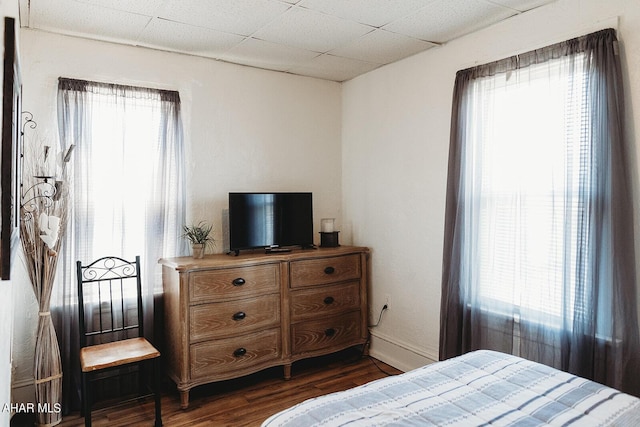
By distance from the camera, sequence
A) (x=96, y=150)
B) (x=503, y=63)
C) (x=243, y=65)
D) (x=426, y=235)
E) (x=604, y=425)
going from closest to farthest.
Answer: (x=604, y=425) → (x=503, y=63) → (x=96, y=150) → (x=426, y=235) → (x=243, y=65)

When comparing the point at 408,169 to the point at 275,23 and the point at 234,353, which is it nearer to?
the point at 275,23

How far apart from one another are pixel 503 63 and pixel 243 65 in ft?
6.83

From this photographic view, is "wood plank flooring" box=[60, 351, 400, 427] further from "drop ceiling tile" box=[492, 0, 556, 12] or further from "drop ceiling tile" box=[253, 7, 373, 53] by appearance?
"drop ceiling tile" box=[492, 0, 556, 12]

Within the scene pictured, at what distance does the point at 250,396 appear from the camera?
3.22 meters

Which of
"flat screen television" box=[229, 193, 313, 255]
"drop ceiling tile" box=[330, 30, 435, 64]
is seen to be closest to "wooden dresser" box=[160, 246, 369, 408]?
"flat screen television" box=[229, 193, 313, 255]

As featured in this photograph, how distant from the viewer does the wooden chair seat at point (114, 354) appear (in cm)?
262

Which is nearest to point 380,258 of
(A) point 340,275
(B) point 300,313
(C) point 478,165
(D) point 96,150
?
(A) point 340,275

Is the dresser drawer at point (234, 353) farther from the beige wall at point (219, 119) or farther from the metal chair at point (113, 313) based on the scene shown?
the beige wall at point (219, 119)

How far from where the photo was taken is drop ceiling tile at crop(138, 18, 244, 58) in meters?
2.93

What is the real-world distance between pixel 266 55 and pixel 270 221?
134 centimetres

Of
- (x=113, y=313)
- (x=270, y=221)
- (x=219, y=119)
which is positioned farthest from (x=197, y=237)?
(x=219, y=119)

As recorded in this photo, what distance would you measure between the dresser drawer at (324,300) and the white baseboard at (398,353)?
0.38 m

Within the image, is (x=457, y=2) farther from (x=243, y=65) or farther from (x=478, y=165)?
(x=243, y=65)

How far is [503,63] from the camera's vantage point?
2.83m
